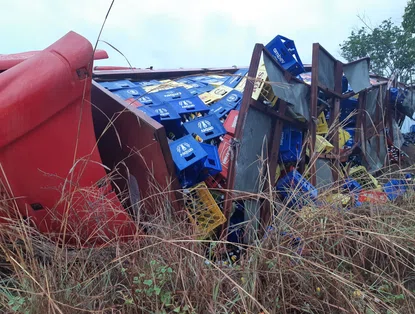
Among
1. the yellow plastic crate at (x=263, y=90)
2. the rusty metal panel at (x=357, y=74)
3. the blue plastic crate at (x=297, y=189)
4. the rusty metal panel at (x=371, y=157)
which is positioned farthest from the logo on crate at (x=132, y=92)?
the rusty metal panel at (x=371, y=157)

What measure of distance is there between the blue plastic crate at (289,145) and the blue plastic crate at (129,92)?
130 cm

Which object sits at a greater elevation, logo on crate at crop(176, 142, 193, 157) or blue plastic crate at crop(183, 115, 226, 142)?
blue plastic crate at crop(183, 115, 226, 142)

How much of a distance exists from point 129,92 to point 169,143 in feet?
2.67

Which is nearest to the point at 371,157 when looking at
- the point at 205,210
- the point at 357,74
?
the point at 357,74

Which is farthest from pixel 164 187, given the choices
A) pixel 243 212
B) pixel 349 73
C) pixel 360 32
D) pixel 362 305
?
pixel 360 32

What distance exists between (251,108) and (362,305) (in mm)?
1821

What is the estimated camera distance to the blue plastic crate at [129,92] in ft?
10.9

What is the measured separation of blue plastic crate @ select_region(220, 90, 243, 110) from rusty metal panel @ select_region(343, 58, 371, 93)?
1.27m

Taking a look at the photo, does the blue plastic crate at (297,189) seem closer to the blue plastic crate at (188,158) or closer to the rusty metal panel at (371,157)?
the blue plastic crate at (188,158)

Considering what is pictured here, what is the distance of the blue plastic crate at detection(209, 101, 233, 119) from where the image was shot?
3.66 metres

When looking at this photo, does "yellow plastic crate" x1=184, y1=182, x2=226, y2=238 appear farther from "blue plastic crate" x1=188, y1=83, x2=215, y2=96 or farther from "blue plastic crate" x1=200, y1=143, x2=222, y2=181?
"blue plastic crate" x1=188, y1=83, x2=215, y2=96

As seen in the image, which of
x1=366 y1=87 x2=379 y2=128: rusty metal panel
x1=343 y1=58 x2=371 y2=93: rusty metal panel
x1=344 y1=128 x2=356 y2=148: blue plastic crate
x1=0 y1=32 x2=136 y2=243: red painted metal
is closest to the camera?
x1=0 y1=32 x2=136 y2=243: red painted metal

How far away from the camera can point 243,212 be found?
121 inches

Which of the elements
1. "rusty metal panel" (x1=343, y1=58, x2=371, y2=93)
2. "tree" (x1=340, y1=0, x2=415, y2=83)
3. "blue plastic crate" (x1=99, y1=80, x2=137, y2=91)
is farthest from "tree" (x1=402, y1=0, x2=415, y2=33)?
"blue plastic crate" (x1=99, y1=80, x2=137, y2=91)
